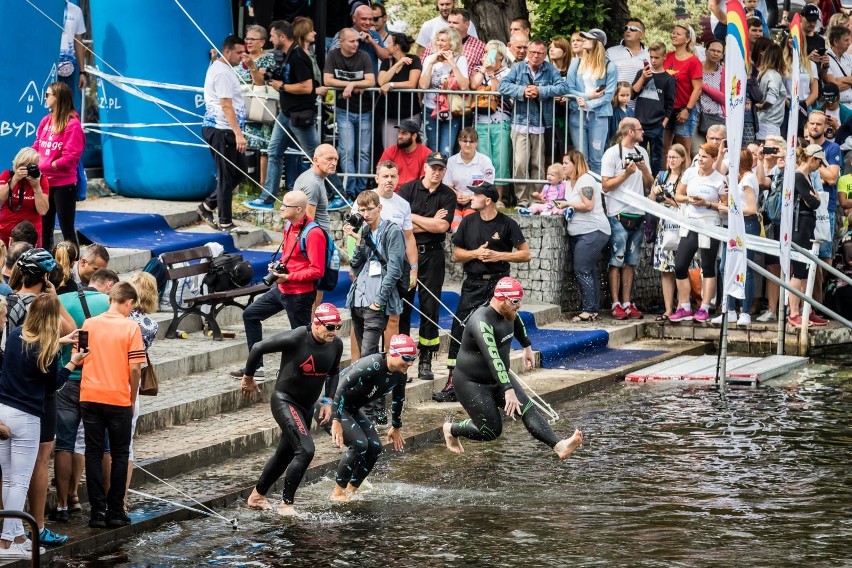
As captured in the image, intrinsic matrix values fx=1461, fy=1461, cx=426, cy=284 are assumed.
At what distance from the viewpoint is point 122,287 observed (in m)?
9.66

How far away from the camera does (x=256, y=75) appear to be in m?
17.7

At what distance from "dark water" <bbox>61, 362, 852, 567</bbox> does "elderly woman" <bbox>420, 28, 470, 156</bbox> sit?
5.24 meters

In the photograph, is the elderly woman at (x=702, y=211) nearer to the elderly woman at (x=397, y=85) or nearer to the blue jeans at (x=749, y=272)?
the blue jeans at (x=749, y=272)

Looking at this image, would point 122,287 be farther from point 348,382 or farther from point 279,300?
point 279,300

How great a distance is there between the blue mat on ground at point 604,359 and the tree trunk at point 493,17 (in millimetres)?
6682

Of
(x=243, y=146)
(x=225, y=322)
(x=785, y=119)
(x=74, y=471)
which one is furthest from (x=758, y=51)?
(x=74, y=471)

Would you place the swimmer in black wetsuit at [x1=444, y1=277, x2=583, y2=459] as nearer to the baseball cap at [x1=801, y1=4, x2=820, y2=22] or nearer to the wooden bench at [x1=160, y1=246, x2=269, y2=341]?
the wooden bench at [x1=160, y1=246, x2=269, y2=341]

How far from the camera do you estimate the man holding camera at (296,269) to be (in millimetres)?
12625

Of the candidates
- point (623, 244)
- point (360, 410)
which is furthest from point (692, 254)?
point (360, 410)

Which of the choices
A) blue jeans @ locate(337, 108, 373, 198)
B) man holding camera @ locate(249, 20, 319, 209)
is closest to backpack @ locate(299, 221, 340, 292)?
man holding camera @ locate(249, 20, 319, 209)

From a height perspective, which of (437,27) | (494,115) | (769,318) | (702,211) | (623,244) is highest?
(437,27)

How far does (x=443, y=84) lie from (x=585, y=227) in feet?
8.24

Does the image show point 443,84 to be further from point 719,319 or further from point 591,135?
point 719,319

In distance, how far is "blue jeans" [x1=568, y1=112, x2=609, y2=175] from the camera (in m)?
18.0
